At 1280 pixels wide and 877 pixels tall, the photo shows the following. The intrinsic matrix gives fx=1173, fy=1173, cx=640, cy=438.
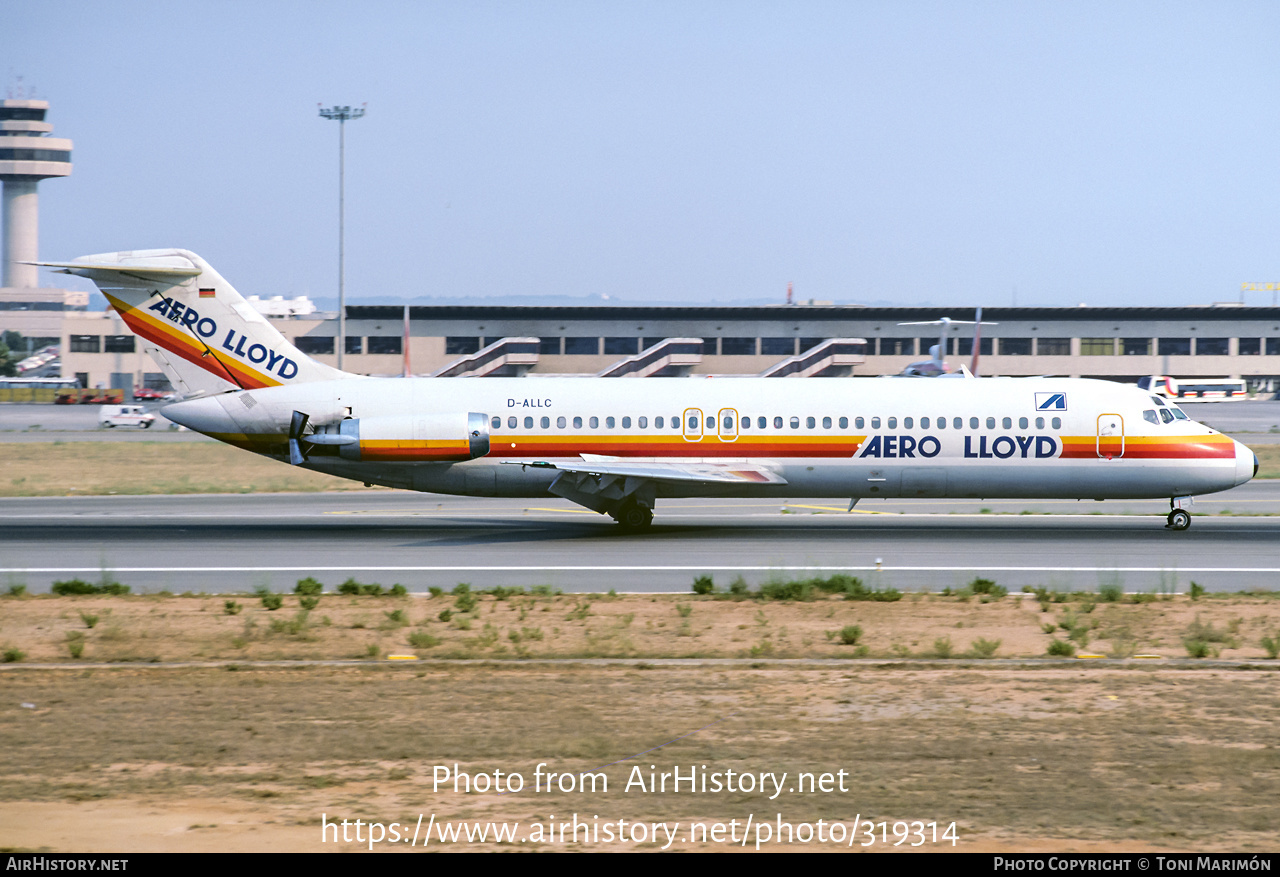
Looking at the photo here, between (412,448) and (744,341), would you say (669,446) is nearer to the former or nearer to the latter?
(412,448)

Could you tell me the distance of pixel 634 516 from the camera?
27422mm

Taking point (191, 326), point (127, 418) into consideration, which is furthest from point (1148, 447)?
point (127, 418)

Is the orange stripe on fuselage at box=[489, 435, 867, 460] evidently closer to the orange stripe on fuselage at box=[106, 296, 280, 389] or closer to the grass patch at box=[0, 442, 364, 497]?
the orange stripe on fuselage at box=[106, 296, 280, 389]

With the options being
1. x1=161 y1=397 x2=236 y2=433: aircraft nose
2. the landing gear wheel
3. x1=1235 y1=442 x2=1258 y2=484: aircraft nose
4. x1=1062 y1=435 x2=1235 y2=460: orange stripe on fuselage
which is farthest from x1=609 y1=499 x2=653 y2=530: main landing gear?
x1=1235 y1=442 x2=1258 y2=484: aircraft nose

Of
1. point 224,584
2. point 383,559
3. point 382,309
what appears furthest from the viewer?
point 382,309

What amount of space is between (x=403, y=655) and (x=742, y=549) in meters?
11.2

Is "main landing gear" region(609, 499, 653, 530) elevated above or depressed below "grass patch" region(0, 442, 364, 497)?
above

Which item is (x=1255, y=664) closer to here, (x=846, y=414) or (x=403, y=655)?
(x=403, y=655)

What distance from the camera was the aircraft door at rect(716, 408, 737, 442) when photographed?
26875 millimetres

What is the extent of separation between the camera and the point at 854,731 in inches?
436

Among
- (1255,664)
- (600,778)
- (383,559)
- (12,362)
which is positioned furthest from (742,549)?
(12,362)

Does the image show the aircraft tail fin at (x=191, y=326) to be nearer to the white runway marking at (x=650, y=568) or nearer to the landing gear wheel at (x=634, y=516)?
the white runway marking at (x=650, y=568)

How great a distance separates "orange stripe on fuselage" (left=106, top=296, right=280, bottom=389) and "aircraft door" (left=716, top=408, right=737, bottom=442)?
34.2ft

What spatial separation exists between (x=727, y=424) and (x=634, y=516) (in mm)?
3064
